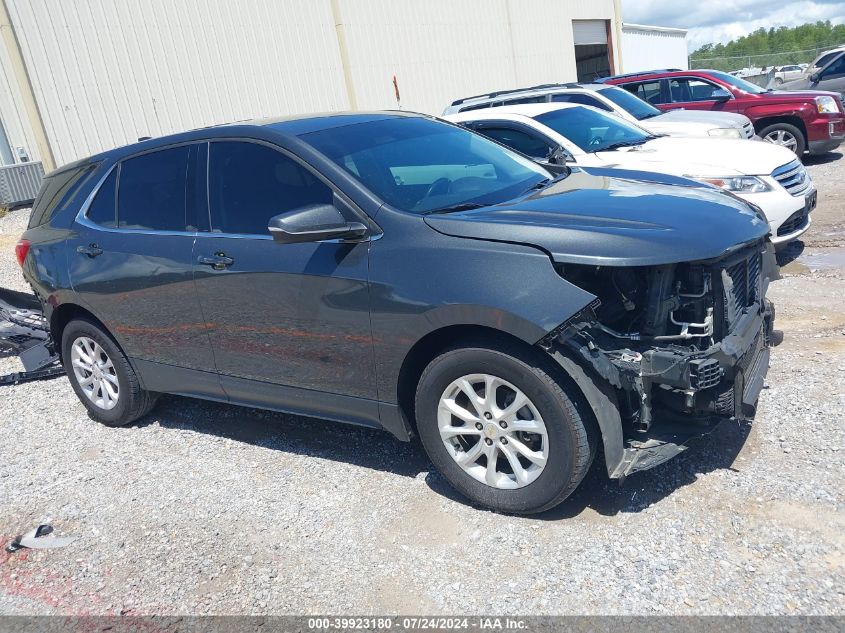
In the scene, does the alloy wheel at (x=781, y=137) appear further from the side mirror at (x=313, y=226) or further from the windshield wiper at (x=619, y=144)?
the side mirror at (x=313, y=226)

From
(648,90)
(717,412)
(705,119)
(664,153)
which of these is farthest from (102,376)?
(648,90)

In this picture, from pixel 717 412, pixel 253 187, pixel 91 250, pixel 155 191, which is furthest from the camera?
pixel 91 250

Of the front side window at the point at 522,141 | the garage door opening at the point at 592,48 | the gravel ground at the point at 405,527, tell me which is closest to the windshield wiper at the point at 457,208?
the gravel ground at the point at 405,527

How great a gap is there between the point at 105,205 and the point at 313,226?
210 cm

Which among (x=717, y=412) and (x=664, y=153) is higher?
(x=664, y=153)

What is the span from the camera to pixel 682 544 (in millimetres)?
3119

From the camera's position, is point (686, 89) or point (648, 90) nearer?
point (686, 89)

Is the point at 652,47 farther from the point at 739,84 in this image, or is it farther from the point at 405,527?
the point at 405,527

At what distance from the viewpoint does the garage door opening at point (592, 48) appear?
86.9ft

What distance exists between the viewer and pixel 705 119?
10242mm

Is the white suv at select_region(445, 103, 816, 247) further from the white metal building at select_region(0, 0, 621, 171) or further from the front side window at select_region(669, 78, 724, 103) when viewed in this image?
the white metal building at select_region(0, 0, 621, 171)

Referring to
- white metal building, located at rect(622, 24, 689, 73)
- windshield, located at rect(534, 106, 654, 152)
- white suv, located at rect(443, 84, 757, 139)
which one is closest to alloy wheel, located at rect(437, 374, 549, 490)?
windshield, located at rect(534, 106, 654, 152)

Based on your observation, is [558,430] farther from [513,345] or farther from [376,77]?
[376,77]

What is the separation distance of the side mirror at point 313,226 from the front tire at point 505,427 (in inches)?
29.2
